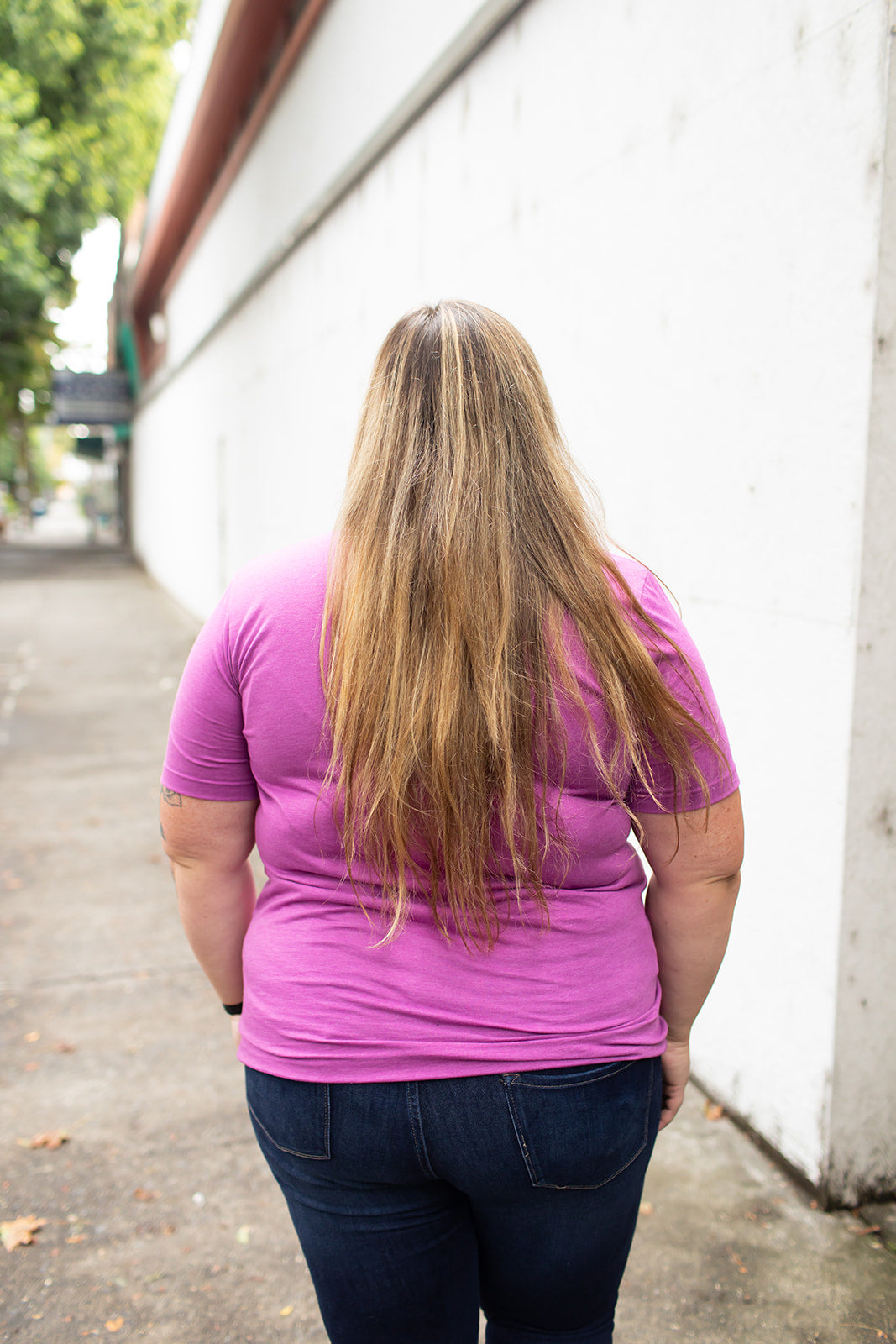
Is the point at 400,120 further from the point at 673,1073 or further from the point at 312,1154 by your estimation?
the point at 312,1154

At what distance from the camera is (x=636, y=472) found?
11.6ft

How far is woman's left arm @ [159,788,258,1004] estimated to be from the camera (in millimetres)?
1438

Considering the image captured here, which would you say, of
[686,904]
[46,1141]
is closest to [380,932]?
[686,904]

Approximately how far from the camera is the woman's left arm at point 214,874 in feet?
4.72

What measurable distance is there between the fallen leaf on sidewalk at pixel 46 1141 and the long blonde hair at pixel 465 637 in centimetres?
233

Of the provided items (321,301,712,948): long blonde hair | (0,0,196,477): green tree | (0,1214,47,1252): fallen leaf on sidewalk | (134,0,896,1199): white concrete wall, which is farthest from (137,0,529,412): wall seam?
(0,0,196,477): green tree

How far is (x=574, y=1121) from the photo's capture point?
4.09ft

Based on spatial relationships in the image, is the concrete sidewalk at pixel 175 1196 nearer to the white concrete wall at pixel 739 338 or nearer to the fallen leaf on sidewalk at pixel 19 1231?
the fallen leaf on sidewalk at pixel 19 1231

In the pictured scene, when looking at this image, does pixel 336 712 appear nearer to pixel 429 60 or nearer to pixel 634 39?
pixel 634 39

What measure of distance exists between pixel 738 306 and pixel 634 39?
1117 mm

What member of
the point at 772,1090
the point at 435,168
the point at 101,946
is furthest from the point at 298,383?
the point at 772,1090

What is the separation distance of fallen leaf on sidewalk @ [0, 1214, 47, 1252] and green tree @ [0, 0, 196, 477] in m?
16.1

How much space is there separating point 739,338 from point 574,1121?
2228mm

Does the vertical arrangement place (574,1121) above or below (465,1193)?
above
